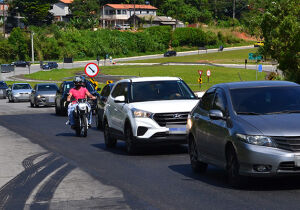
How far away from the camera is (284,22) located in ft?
132

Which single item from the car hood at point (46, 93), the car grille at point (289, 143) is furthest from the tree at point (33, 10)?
the car grille at point (289, 143)

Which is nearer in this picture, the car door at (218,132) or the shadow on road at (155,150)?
the car door at (218,132)

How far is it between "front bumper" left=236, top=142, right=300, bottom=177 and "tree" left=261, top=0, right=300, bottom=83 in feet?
90.3

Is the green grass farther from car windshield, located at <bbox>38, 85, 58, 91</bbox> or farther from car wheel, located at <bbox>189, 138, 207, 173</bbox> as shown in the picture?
car wheel, located at <bbox>189, 138, 207, 173</bbox>

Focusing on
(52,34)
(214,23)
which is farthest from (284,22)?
(214,23)

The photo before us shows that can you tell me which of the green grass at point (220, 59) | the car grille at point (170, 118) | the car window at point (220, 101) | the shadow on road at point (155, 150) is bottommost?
the green grass at point (220, 59)

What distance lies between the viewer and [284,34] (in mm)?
41406

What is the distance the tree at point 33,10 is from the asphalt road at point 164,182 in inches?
5435

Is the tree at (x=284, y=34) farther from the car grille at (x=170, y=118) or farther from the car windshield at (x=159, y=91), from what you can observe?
the car grille at (x=170, y=118)

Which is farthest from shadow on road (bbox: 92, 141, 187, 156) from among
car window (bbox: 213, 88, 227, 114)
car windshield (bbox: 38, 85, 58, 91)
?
car windshield (bbox: 38, 85, 58, 91)

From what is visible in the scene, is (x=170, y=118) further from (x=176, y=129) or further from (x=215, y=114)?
(x=215, y=114)

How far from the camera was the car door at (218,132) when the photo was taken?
10.7 m

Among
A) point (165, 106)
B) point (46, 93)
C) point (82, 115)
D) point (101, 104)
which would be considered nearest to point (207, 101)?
point (165, 106)

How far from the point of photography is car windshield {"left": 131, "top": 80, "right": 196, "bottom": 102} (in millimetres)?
16694
